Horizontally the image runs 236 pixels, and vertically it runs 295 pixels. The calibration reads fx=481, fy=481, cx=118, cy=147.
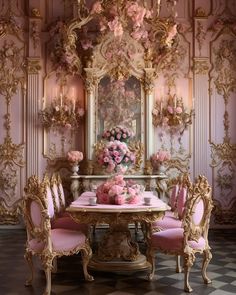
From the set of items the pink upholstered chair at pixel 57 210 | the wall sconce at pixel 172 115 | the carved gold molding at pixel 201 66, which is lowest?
the pink upholstered chair at pixel 57 210

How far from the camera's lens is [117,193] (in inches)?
195

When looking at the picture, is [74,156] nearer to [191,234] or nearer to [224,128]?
[224,128]

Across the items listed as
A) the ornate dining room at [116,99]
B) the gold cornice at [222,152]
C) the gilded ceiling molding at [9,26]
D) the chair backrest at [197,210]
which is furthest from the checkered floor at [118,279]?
the gilded ceiling molding at [9,26]

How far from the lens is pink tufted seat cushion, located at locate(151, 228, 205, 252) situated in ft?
15.4

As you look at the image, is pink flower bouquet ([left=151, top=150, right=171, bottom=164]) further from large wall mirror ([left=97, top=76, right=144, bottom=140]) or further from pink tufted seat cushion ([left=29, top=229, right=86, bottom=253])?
pink tufted seat cushion ([left=29, top=229, right=86, bottom=253])

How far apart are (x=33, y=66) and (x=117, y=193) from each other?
169 inches

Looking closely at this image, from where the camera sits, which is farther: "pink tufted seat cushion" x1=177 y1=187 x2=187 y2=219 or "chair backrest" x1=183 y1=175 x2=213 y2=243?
"pink tufted seat cushion" x1=177 y1=187 x2=187 y2=219

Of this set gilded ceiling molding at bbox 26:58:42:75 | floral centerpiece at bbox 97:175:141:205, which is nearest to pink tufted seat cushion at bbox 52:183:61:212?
floral centerpiece at bbox 97:175:141:205

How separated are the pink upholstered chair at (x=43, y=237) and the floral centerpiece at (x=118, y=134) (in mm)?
3192

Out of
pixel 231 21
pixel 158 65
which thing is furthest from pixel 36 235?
pixel 231 21

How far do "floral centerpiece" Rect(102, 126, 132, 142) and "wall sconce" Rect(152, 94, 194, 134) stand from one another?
71cm

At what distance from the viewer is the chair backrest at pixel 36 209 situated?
4543 millimetres

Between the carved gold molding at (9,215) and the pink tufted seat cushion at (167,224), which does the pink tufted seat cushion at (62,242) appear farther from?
the carved gold molding at (9,215)

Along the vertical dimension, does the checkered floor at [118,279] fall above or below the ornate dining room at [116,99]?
below
